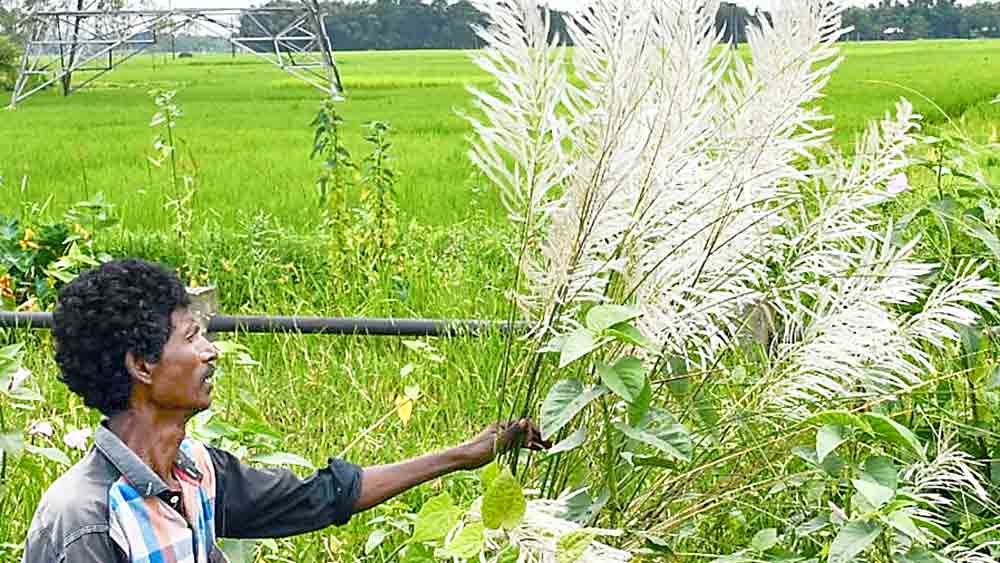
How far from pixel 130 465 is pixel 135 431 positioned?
0.06 m

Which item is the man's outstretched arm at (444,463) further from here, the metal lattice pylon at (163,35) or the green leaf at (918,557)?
the metal lattice pylon at (163,35)

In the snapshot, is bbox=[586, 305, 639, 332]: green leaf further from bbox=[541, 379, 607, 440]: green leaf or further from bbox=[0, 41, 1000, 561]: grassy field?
bbox=[0, 41, 1000, 561]: grassy field

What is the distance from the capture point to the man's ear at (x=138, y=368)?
1.57 meters

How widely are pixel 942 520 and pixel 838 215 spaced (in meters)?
0.51

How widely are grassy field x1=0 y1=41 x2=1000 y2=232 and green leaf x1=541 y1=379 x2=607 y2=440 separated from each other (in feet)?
1.00

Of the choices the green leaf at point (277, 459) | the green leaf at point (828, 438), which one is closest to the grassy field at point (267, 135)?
the green leaf at point (828, 438)

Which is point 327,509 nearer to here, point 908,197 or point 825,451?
point 825,451

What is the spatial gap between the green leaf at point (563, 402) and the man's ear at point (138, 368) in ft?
1.44

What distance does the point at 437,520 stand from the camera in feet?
4.82

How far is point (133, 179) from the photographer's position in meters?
8.68

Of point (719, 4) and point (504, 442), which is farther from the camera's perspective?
point (504, 442)

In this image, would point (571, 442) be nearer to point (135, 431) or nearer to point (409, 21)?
point (135, 431)

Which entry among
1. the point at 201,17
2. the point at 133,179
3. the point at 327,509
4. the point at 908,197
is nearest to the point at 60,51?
the point at 201,17

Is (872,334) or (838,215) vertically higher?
(838,215)
